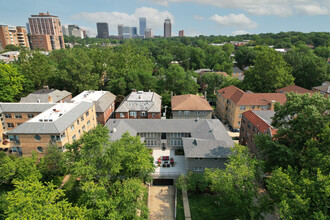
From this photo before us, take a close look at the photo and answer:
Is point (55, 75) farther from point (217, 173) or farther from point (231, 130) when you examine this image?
point (217, 173)

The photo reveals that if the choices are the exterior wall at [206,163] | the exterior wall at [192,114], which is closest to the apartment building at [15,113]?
the exterior wall at [192,114]

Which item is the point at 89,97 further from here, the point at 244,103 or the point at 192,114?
the point at 244,103

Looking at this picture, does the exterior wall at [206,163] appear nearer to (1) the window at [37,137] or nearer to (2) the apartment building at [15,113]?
(1) the window at [37,137]

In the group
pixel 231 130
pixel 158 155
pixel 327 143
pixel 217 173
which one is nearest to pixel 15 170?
pixel 158 155

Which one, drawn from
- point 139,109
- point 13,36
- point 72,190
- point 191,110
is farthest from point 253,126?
point 13,36

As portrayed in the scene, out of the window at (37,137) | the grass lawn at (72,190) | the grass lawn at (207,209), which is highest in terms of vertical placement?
the window at (37,137)

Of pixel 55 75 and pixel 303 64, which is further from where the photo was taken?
pixel 303 64

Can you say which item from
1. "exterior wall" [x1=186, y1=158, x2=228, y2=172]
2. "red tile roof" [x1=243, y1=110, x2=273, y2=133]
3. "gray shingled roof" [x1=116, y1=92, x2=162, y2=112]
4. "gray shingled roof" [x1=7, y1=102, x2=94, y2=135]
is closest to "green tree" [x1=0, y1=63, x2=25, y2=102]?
"gray shingled roof" [x1=7, y1=102, x2=94, y2=135]
